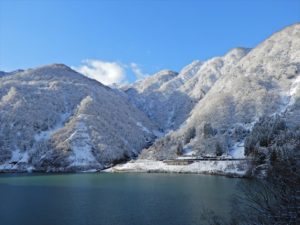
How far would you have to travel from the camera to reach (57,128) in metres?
164

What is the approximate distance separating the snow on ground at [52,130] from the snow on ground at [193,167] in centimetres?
4158

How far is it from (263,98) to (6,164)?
110m

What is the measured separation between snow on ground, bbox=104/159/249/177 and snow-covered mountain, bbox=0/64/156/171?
14188mm

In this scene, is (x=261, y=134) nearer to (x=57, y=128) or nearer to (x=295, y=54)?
(x=57, y=128)

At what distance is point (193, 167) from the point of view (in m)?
109

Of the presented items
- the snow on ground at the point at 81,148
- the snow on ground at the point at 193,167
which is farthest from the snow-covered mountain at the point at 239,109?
the snow on ground at the point at 81,148

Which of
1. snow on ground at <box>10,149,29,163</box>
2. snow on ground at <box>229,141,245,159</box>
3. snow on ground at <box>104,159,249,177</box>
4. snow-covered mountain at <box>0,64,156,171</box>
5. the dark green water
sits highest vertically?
snow-covered mountain at <box>0,64,156,171</box>

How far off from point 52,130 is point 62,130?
13019 millimetres

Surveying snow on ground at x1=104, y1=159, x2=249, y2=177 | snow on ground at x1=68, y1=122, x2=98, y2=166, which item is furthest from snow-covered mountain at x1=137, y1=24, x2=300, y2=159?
snow on ground at x1=68, y1=122, x2=98, y2=166

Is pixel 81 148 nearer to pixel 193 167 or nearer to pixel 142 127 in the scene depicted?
pixel 193 167

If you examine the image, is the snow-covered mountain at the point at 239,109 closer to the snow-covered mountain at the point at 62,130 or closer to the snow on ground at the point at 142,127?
the snow-covered mountain at the point at 62,130

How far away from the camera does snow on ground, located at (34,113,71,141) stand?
154 m

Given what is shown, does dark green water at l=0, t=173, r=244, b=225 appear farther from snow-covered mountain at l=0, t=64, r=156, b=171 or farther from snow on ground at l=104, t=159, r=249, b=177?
snow-covered mountain at l=0, t=64, r=156, b=171

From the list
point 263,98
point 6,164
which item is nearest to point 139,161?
point 6,164
